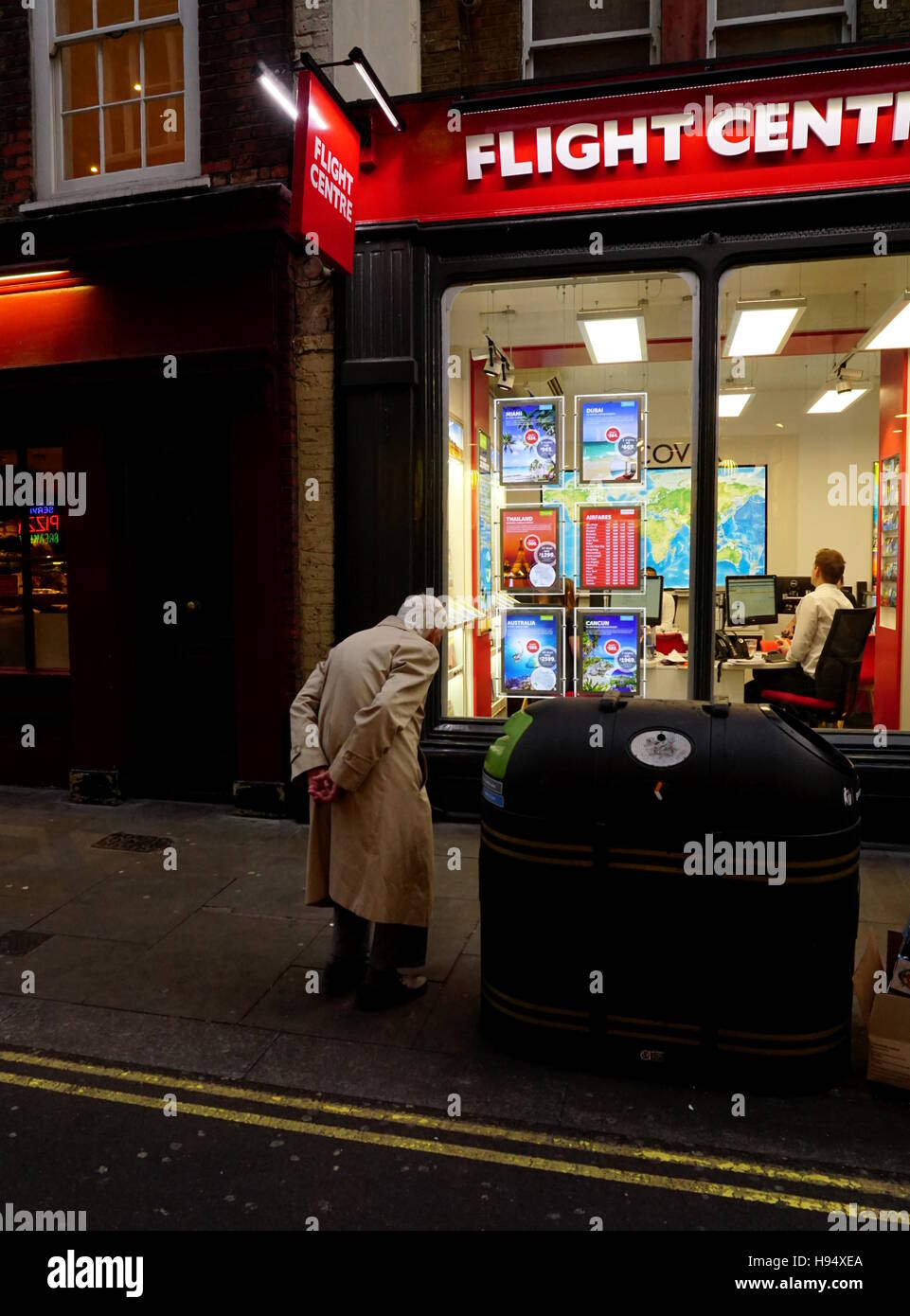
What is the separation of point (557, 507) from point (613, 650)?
1.28 m

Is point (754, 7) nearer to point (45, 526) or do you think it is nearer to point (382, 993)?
point (45, 526)

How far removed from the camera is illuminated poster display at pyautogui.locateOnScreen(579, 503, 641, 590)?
7.59 m

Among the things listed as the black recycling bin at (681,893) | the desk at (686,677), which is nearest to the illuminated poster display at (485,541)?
the desk at (686,677)

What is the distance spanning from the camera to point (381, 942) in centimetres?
432

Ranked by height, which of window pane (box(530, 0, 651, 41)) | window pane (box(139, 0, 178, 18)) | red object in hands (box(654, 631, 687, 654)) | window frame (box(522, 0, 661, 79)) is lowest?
red object in hands (box(654, 631, 687, 654))

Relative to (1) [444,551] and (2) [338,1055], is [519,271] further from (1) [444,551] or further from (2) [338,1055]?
(2) [338,1055]

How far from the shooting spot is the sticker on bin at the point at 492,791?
3848 millimetres

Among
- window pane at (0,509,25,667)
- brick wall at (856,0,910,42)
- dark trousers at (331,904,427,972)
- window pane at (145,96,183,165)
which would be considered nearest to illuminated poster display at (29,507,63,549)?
window pane at (0,509,25,667)

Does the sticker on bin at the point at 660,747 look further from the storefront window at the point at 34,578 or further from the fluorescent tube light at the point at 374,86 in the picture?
the storefront window at the point at 34,578

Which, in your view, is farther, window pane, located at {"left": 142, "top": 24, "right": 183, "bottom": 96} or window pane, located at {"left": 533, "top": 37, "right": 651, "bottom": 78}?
window pane, located at {"left": 142, "top": 24, "right": 183, "bottom": 96}

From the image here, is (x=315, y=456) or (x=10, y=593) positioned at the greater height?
(x=315, y=456)

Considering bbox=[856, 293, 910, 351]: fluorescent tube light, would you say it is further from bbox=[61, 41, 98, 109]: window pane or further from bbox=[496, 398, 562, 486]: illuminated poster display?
bbox=[61, 41, 98, 109]: window pane

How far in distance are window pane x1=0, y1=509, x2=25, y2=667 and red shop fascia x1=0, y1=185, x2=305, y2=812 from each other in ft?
0.08

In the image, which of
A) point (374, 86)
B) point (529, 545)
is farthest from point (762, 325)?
point (374, 86)
